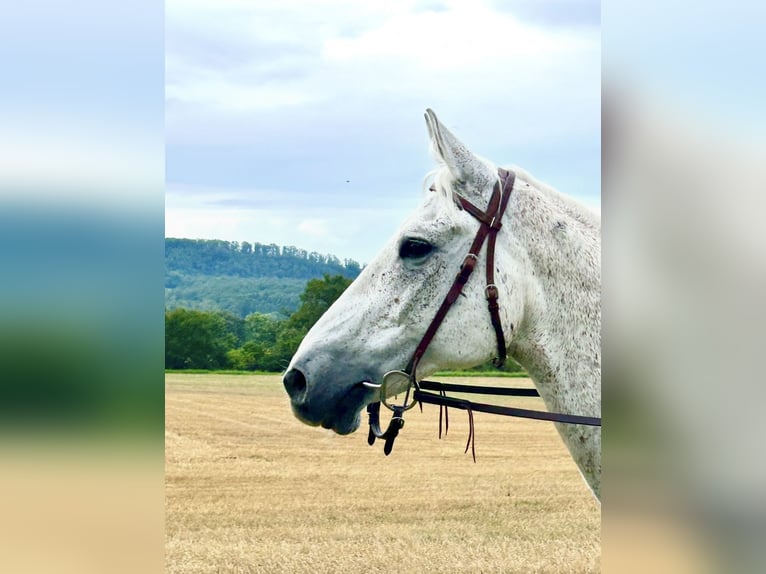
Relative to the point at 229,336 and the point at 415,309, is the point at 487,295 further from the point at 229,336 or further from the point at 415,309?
the point at 229,336

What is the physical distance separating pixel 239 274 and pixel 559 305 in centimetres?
5871

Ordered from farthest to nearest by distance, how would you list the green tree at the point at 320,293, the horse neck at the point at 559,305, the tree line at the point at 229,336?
1. the green tree at the point at 320,293
2. the tree line at the point at 229,336
3. the horse neck at the point at 559,305

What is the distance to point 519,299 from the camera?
271 cm

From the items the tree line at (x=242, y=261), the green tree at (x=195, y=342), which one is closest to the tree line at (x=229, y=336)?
the green tree at (x=195, y=342)

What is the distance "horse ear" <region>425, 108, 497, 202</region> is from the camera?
2.78 m

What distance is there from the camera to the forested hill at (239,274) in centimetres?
4803

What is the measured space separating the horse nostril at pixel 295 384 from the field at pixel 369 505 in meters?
0.92

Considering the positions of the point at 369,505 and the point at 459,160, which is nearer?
the point at 459,160

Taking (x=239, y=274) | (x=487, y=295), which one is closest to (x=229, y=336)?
(x=239, y=274)

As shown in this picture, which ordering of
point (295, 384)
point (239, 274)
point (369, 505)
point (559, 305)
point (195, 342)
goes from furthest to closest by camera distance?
point (239, 274)
point (195, 342)
point (369, 505)
point (295, 384)
point (559, 305)

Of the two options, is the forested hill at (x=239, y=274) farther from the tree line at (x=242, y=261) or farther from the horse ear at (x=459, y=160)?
the horse ear at (x=459, y=160)

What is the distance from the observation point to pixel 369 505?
9500 millimetres

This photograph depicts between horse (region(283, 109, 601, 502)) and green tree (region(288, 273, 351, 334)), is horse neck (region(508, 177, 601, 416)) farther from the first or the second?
green tree (region(288, 273, 351, 334))
